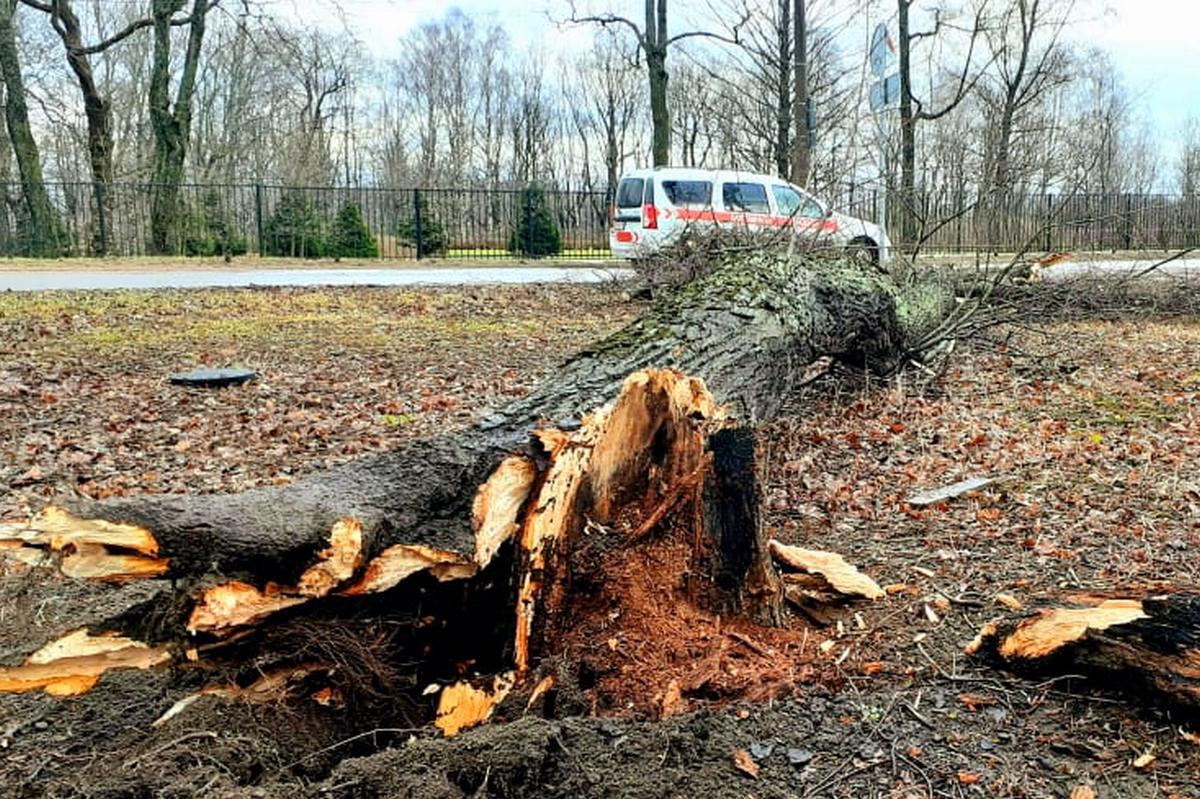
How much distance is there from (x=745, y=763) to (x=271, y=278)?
13773mm

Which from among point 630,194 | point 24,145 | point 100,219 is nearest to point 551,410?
point 630,194

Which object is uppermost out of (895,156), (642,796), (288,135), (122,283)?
(288,135)

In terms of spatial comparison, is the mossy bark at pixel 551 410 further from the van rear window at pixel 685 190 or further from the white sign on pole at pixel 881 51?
the van rear window at pixel 685 190

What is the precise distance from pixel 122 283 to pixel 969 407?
38.9ft

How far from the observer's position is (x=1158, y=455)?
424 cm

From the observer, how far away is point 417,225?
2250 cm

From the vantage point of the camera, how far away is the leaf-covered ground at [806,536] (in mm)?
1994

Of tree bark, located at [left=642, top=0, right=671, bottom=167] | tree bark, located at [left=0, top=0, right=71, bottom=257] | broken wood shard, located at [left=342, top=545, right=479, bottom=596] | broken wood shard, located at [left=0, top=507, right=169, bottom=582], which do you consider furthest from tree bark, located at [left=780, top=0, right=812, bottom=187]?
tree bark, located at [left=0, top=0, right=71, bottom=257]

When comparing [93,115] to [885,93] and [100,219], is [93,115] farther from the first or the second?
[885,93]

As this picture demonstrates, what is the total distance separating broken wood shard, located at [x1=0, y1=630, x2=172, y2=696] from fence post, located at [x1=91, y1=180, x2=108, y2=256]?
72.7 feet

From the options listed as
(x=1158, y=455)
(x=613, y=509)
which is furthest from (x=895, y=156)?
(x=613, y=509)

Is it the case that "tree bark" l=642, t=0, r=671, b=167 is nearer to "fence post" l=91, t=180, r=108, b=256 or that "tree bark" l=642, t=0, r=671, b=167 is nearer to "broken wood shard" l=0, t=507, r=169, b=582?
"fence post" l=91, t=180, r=108, b=256

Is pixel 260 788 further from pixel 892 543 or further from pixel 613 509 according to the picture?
pixel 892 543

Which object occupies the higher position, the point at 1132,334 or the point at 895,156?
the point at 895,156
